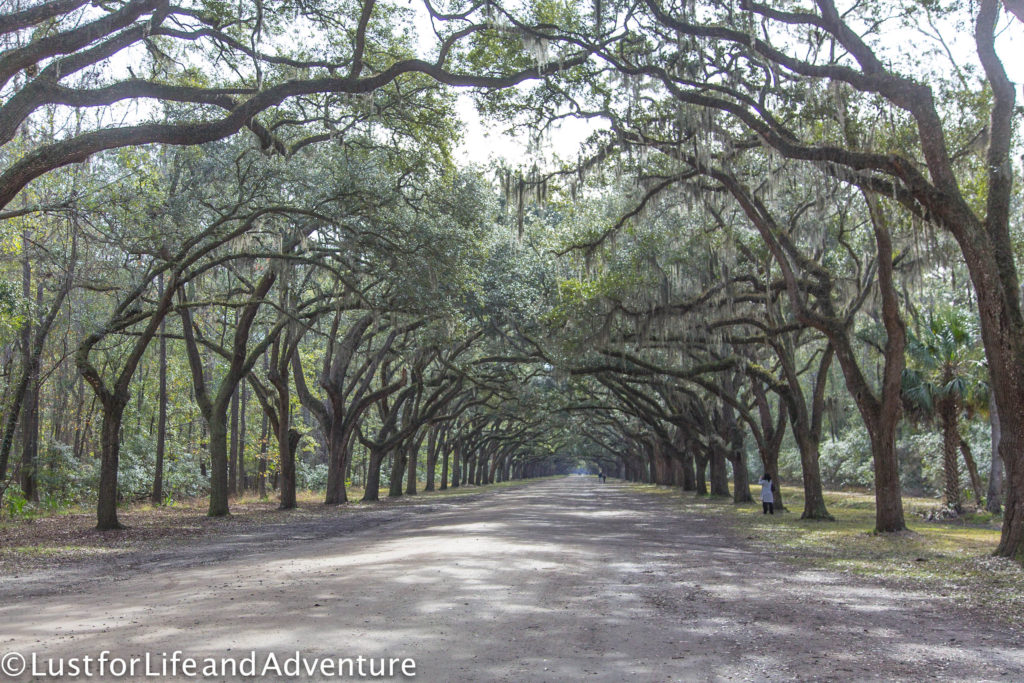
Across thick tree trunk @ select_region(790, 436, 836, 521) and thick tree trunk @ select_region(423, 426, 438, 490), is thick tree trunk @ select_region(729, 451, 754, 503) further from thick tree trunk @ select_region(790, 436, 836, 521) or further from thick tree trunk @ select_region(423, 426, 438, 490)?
thick tree trunk @ select_region(423, 426, 438, 490)

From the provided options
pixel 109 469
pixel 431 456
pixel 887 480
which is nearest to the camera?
pixel 887 480

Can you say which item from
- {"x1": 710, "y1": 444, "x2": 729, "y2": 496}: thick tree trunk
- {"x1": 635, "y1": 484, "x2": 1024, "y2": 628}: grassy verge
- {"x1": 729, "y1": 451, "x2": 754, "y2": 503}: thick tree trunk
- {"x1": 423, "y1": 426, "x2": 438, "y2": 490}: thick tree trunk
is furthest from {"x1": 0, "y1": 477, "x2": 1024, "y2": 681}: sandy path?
{"x1": 423, "y1": 426, "x2": 438, "y2": 490}: thick tree trunk

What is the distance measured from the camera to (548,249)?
2264 cm

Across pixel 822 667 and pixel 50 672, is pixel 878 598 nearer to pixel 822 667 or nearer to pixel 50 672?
pixel 822 667

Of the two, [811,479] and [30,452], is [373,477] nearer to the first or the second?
[30,452]

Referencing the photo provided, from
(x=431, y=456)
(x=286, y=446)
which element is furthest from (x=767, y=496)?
(x=431, y=456)

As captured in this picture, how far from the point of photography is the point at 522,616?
21.4 ft

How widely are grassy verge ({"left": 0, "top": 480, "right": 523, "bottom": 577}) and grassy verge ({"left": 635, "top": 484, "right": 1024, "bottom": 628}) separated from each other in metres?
10.7

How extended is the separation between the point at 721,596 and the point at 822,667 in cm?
301

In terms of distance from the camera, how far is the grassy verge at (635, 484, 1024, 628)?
27.2 feet

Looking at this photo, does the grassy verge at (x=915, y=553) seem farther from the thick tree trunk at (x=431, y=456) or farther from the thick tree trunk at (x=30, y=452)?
the thick tree trunk at (x=431, y=456)

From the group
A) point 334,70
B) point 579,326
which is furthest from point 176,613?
point 579,326

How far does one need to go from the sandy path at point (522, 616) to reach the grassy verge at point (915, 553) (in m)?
0.61

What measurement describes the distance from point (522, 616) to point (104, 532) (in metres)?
12.2
